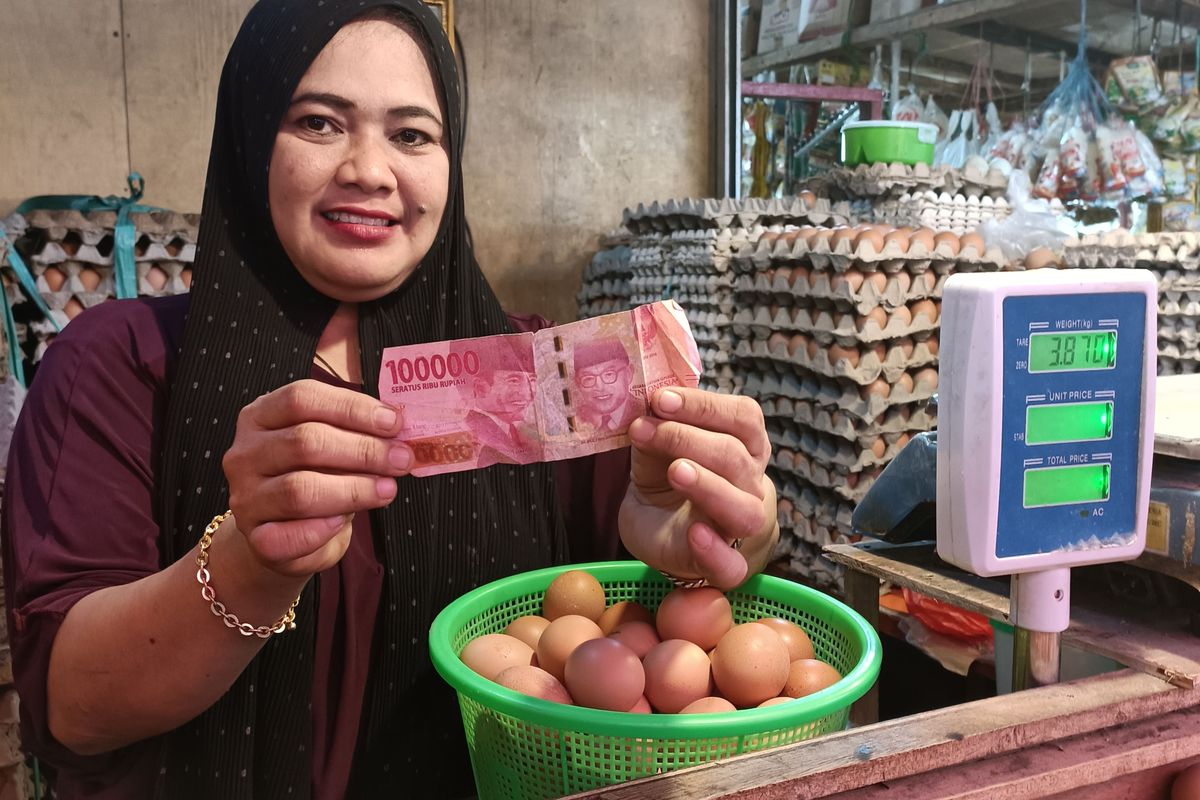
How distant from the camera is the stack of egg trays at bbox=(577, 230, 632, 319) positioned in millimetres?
4355

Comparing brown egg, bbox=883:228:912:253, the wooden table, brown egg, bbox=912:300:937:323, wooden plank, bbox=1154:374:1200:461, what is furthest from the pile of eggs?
brown egg, bbox=912:300:937:323

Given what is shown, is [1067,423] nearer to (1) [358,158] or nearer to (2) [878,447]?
(1) [358,158]

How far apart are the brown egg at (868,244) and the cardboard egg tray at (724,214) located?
800 mm

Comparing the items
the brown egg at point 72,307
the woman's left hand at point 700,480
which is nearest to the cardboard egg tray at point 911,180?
the brown egg at point 72,307

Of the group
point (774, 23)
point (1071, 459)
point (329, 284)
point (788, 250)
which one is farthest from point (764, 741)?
point (774, 23)

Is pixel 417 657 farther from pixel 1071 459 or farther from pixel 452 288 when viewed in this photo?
pixel 1071 459

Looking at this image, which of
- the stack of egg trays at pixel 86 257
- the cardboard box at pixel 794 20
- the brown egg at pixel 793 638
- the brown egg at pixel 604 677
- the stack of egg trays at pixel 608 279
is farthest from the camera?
the cardboard box at pixel 794 20

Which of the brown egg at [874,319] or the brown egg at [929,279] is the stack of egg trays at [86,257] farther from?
the brown egg at [929,279]

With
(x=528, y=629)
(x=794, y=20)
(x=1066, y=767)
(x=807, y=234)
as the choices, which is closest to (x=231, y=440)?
(x=528, y=629)

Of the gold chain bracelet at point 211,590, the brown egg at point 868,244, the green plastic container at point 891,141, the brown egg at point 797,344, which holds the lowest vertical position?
the gold chain bracelet at point 211,590

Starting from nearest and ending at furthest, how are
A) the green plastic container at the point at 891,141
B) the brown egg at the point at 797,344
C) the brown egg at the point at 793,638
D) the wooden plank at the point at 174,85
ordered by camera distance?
the brown egg at the point at 793,638, the wooden plank at the point at 174,85, the brown egg at the point at 797,344, the green plastic container at the point at 891,141

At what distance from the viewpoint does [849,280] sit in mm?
3418

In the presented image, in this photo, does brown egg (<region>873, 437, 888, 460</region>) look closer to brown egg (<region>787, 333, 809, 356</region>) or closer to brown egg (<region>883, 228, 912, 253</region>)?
brown egg (<region>787, 333, 809, 356</region>)

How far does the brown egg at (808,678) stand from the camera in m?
1.04
